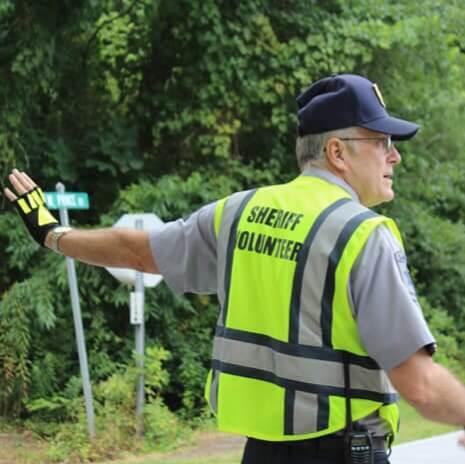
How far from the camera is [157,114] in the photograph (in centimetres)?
1234

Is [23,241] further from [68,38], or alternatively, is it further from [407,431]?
[407,431]

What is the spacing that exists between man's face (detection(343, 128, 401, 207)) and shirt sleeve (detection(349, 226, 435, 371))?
33 cm

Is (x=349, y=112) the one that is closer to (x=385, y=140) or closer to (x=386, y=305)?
(x=385, y=140)

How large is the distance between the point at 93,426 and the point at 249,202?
21.5 ft

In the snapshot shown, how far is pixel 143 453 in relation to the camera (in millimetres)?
8914

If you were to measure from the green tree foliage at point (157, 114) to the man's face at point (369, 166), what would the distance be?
23.5 ft

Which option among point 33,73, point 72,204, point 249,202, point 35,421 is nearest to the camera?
point 249,202

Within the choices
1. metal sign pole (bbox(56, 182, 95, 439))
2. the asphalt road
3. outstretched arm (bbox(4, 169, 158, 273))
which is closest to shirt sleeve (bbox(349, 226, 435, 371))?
outstretched arm (bbox(4, 169, 158, 273))

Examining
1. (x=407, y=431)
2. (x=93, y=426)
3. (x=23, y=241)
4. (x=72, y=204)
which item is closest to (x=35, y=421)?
(x=93, y=426)

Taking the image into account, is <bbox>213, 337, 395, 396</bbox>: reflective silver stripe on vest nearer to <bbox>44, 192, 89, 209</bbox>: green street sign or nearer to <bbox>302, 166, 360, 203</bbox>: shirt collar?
<bbox>302, 166, 360, 203</bbox>: shirt collar

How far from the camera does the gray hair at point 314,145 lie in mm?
2819

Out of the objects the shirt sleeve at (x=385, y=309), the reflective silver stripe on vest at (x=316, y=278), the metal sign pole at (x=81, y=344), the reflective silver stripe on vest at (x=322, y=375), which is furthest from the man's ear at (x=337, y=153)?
the metal sign pole at (x=81, y=344)

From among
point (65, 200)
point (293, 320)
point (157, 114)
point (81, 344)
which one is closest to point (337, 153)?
point (293, 320)

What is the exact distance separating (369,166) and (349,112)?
165 millimetres
